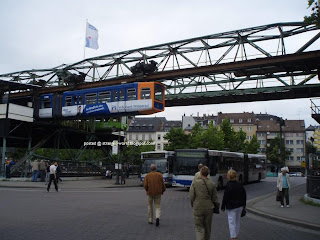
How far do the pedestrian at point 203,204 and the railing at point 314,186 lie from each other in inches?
388

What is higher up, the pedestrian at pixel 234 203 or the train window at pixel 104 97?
the train window at pixel 104 97

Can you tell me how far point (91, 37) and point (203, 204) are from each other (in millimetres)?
33005

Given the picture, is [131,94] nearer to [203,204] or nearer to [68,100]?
[68,100]

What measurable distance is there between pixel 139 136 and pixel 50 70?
73.6m

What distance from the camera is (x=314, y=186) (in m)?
15.4

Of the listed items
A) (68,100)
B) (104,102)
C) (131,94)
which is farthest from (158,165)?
(68,100)

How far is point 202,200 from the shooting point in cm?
677

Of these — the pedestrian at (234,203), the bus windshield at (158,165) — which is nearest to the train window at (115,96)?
the bus windshield at (158,165)

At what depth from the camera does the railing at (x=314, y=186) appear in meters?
15.0

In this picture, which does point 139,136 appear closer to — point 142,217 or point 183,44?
point 183,44

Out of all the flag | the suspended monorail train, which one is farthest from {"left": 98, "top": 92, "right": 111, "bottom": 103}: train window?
the flag

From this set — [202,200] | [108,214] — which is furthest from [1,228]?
[202,200]

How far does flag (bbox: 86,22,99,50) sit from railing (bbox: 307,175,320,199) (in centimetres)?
2726

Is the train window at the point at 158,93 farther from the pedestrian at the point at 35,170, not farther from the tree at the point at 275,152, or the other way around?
the tree at the point at 275,152
